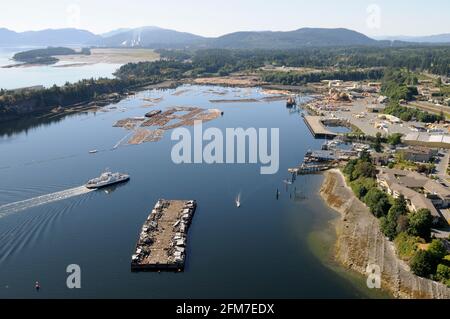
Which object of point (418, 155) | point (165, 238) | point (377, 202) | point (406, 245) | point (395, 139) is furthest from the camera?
point (395, 139)

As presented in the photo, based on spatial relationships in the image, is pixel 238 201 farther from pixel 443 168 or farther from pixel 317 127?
pixel 317 127

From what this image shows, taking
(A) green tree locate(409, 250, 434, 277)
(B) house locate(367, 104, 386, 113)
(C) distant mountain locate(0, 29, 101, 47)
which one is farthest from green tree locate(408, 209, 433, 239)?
(C) distant mountain locate(0, 29, 101, 47)

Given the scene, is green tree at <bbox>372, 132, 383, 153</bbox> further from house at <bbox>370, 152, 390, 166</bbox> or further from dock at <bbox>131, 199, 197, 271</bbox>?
dock at <bbox>131, 199, 197, 271</bbox>

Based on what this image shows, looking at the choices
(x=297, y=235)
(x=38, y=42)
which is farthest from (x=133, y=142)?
(x=38, y=42)

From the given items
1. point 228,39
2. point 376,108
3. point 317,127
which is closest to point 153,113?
point 317,127

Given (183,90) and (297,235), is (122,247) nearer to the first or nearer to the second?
(297,235)

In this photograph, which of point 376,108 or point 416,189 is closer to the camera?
point 416,189

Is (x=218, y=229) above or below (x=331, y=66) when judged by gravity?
below
